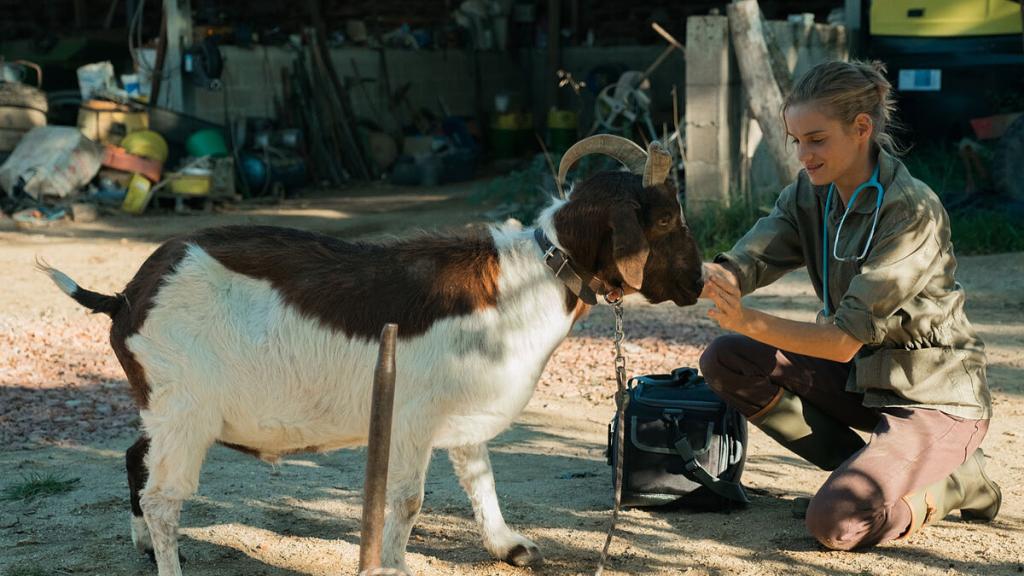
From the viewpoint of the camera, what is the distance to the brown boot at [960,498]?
427cm

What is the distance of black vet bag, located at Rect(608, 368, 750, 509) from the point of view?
4684 millimetres

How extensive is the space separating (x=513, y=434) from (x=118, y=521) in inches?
82.3

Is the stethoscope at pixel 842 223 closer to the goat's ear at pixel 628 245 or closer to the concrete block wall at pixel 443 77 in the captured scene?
the goat's ear at pixel 628 245

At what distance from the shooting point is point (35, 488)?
5.05 meters

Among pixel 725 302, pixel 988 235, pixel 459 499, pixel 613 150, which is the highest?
pixel 613 150

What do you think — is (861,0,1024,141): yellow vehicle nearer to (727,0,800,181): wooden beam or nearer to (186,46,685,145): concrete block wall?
(727,0,800,181): wooden beam

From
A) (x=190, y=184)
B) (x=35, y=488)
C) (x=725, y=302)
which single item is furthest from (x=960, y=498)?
(x=190, y=184)

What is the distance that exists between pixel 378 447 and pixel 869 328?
7.52ft

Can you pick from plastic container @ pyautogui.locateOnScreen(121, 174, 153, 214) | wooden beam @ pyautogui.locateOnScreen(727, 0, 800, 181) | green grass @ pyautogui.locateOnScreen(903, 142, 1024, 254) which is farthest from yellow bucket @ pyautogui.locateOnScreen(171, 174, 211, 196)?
green grass @ pyautogui.locateOnScreen(903, 142, 1024, 254)

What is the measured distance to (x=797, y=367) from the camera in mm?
4652

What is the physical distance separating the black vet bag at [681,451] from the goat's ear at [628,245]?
1.08m

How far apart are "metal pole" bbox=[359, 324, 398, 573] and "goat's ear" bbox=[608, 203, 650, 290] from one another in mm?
1657

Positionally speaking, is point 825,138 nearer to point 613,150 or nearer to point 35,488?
point 613,150

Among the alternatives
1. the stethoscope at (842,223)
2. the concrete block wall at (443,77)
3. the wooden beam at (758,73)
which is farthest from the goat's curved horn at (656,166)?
the concrete block wall at (443,77)
